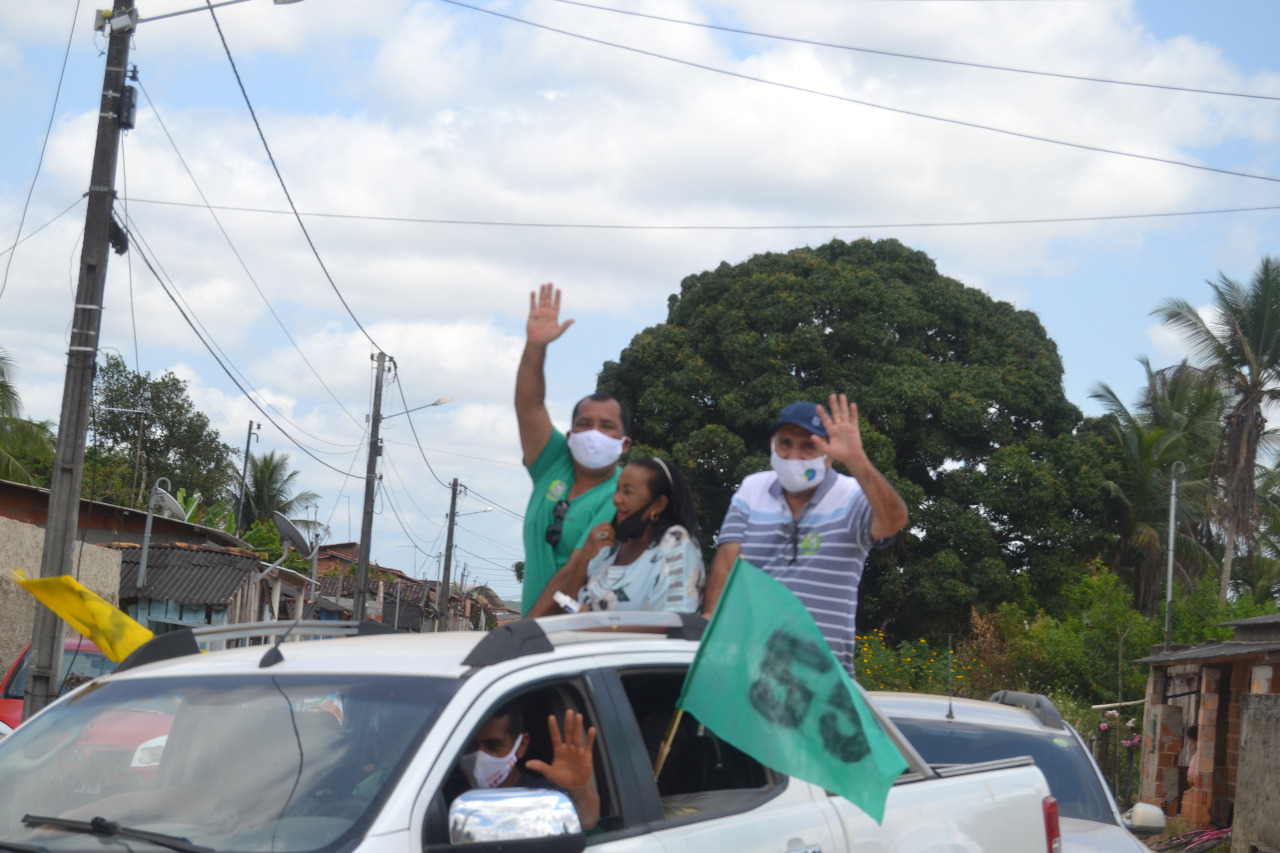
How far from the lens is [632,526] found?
471 cm

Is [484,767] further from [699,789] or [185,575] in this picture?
[185,575]

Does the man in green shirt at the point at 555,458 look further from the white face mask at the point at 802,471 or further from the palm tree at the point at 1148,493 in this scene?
the palm tree at the point at 1148,493

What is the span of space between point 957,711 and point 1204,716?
10.9 m

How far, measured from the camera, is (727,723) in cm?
345

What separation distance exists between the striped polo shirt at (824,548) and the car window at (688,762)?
102 cm

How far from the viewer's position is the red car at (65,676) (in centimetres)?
1140

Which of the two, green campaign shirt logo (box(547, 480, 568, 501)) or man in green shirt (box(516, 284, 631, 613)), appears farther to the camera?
green campaign shirt logo (box(547, 480, 568, 501))

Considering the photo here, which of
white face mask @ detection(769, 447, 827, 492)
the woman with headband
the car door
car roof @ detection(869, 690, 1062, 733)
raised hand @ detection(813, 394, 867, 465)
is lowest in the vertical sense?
car roof @ detection(869, 690, 1062, 733)

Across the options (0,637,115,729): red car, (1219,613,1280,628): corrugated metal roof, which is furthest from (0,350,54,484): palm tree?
(1219,613,1280,628): corrugated metal roof

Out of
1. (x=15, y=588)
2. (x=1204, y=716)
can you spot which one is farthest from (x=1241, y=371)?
(x=15, y=588)

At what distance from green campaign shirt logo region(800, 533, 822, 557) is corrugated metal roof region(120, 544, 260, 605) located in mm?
18509

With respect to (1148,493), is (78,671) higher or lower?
lower

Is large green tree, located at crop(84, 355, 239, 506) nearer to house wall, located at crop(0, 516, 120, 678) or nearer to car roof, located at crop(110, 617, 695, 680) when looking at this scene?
house wall, located at crop(0, 516, 120, 678)

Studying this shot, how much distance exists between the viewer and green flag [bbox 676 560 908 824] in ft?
11.3
